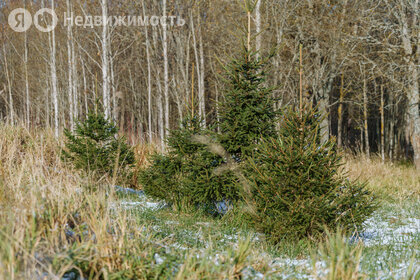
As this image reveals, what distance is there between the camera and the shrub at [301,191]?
392 cm

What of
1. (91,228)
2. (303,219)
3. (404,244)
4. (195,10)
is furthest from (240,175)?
(195,10)

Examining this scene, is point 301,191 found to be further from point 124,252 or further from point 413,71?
point 413,71

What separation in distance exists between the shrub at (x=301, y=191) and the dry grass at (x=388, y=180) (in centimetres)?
368

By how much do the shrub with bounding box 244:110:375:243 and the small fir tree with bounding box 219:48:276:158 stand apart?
1030 millimetres

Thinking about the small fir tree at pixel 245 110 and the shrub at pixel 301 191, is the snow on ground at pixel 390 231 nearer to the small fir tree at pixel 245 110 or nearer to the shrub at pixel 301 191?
the shrub at pixel 301 191

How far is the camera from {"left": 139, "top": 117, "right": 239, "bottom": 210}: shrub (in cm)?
528

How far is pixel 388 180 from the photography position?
9414 millimetres

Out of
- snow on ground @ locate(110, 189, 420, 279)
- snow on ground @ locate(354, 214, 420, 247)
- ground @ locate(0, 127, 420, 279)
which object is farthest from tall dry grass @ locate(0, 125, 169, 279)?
snow on ground @ locate(354, 214, 420, 247)

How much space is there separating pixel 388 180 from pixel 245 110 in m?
5.99

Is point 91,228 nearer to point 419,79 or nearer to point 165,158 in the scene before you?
point 165,158

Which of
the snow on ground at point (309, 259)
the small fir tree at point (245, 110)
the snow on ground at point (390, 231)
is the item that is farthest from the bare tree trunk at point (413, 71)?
the small fir tree at point (245, 110)

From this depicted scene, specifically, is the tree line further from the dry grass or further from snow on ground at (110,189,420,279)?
snow on ground at (110,189,420,279)

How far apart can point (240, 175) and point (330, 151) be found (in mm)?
1264

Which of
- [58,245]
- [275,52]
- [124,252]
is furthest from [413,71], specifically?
[58,245]
